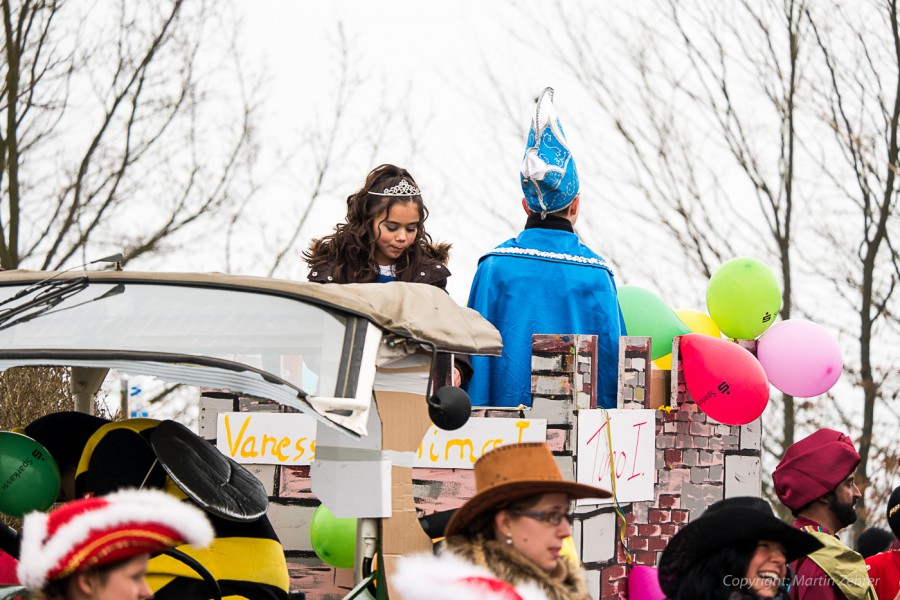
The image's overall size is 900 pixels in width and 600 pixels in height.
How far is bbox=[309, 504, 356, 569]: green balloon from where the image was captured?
646 cm

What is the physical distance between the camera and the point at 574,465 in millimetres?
6523

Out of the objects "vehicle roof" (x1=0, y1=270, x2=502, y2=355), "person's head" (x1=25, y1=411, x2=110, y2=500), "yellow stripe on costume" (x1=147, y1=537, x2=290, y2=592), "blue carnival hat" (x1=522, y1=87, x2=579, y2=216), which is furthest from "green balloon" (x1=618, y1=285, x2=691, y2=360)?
"person's head" (x1=25, y1=411, x2=110, y2=500)

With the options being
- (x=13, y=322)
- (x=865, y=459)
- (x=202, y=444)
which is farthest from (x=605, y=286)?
(x=865, y=459)

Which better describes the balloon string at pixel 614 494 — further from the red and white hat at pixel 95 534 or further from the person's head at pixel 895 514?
the red and white hat at pixel 95 534

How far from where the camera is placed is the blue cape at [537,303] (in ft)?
22.6

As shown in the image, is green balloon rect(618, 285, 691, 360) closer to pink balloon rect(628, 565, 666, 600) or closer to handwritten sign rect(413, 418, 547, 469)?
pink balloon rect(628, 565, 666, 600)

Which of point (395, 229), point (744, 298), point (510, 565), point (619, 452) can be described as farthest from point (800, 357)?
point (510, 565)

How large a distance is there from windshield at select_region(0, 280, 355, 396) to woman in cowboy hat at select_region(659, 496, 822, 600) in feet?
3.80

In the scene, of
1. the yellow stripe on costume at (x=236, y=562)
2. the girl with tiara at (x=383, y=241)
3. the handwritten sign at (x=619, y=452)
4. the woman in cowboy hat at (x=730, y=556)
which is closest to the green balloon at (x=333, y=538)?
the girl with tiara at (x=383, y=241)

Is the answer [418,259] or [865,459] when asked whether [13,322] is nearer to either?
[418,259]

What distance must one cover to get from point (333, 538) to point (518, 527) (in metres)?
2.68

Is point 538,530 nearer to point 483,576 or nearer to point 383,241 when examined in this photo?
point 483,576

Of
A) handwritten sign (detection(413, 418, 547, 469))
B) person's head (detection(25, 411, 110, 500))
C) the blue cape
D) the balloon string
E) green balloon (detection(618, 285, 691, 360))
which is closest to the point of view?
person's head (detection(25, 411, 110, 500))

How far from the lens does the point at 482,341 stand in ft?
15.4
